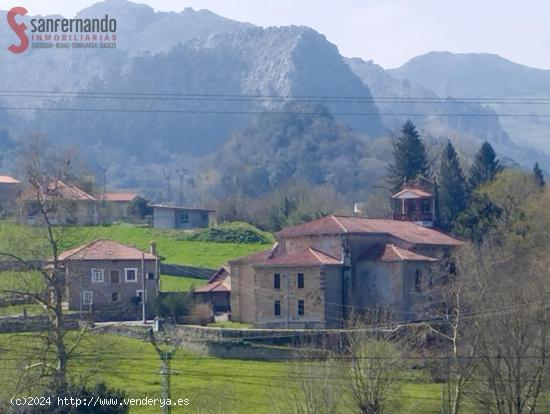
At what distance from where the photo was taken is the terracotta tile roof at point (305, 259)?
60281 mm

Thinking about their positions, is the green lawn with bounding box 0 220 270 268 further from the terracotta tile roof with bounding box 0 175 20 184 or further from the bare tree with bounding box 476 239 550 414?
the bare tree with bounding box 476 239 550 414

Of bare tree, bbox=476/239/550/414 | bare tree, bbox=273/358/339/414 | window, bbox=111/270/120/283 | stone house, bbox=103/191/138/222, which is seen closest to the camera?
bare tree, bbox=273/358/339/414

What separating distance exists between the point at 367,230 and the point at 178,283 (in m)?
11.4

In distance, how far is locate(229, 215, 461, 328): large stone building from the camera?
59.9 meters

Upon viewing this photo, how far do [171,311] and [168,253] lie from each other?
1814cm

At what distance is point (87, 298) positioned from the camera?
61.4 m

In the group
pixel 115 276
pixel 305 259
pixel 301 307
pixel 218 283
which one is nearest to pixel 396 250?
pixel 305 259

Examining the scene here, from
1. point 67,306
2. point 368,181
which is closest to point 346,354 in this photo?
point 67,306

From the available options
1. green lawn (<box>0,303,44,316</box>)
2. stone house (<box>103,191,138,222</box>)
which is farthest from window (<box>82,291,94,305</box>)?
stone house (<box>103,191,138,222</box>)

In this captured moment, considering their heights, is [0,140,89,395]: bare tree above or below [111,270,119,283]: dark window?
above

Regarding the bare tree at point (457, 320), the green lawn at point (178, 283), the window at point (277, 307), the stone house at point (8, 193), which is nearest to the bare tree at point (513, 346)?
the bare tree at point (457, 320)

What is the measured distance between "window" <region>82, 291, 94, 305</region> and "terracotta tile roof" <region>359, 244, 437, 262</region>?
40.3 feet

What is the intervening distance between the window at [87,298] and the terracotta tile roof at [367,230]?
9.21 metres

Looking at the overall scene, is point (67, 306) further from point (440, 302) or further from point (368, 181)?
point (368, 181)
